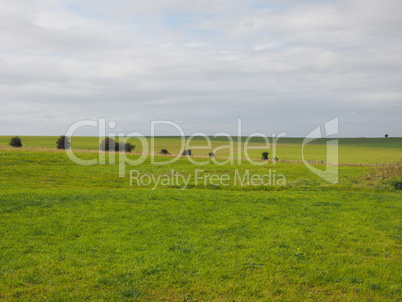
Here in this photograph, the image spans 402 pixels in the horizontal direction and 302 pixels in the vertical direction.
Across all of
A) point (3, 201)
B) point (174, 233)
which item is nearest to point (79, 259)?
point (174, 233)

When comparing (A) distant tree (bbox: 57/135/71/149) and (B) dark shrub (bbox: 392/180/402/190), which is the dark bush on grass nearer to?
(A) distant tree (bbox: 57/135/71/149)

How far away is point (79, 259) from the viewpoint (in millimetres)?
10992

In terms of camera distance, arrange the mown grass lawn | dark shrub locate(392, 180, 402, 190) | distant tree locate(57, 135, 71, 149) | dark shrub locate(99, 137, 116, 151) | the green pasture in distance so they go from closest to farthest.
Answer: the mown grass lawn < dark shrub locate(392, 180, 402, 190) < dark shrub locate(99, 137, 116, 151) < distant tree locate(57, 135, 71, 149) < the green pasture in distance

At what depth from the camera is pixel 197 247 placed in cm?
1243

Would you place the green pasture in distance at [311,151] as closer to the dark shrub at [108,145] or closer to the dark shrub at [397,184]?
the dark shrub at [108,145]

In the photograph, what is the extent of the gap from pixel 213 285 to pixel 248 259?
228cm

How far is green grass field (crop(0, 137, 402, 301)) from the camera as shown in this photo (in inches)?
367

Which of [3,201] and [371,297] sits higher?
[3,201]

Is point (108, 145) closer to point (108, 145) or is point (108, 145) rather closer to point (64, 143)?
point (108, 145)

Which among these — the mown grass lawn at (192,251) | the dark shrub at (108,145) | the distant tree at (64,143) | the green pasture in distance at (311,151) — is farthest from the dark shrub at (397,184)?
the distant tree at (64,143)

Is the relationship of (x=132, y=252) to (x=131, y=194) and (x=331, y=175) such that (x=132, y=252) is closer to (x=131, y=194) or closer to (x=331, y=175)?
(x=131, y=194)

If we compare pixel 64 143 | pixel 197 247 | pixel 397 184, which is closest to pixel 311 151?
pixel 64 143

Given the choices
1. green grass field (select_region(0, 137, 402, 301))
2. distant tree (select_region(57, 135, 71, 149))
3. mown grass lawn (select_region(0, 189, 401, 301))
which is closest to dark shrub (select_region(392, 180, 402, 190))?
green grass field (select_region(0, 137, 402, 301))

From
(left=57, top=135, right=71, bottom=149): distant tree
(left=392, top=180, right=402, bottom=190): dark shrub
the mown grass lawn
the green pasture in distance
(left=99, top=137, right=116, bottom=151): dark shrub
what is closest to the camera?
the mown grass lawn
